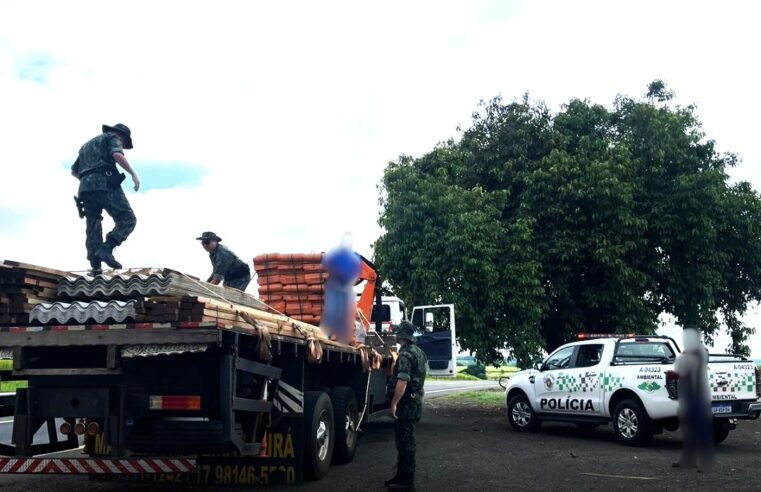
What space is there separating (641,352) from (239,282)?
688 cm

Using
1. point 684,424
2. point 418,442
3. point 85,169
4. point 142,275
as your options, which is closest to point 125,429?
point 142,275

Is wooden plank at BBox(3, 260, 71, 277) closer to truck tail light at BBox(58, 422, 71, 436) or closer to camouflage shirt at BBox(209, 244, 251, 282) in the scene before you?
truck tail light at BBox(58, 422, 71, 436)

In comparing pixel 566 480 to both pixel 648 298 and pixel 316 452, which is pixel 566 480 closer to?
pixel 316 452

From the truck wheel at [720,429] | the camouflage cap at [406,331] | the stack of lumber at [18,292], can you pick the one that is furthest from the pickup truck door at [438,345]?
the stack of lumber at [18,292]

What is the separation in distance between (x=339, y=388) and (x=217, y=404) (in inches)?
124

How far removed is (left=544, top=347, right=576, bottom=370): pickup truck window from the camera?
1347 cm

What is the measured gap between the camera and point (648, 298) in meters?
20.9

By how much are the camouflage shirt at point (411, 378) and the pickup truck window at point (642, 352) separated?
5098 mm

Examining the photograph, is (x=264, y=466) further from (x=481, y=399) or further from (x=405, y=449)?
(x=481, y=399)

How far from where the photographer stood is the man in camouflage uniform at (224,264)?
30.9ft

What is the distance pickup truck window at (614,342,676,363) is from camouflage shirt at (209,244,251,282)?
662 centimetres

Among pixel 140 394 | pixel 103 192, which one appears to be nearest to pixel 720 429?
pixel 140 394

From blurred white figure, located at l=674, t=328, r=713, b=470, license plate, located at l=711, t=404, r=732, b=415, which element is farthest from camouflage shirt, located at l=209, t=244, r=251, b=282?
license plate, located at l=711, t=404, r=732, b=415

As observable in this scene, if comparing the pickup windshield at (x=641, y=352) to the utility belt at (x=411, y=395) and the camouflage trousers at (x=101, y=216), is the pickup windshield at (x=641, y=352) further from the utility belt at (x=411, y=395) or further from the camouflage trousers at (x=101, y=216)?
the camouflage trousers at (x=101, y=216)
